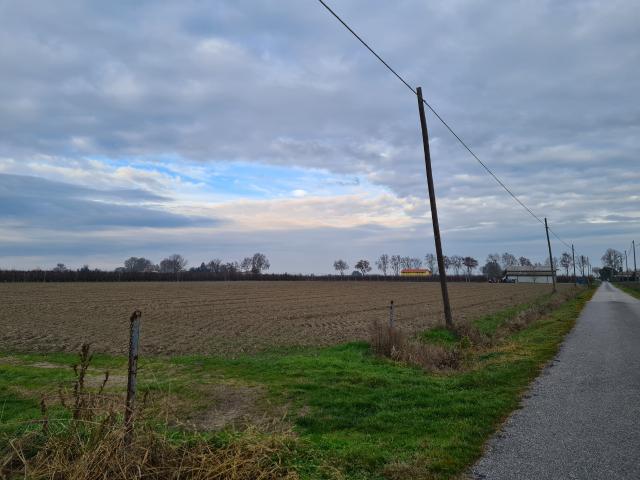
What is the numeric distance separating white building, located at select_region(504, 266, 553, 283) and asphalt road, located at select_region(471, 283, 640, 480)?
14444cm

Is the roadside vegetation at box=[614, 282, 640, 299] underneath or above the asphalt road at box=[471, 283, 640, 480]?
underneath

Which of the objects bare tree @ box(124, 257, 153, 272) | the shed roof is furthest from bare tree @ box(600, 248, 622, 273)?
bare tree @ box(124, 257, 153, 272)

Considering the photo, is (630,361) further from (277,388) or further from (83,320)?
(83,320)

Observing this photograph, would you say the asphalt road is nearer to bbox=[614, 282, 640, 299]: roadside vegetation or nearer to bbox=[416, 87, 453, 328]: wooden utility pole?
bbox=[416, 87, 453, 328]: wooden utility pole

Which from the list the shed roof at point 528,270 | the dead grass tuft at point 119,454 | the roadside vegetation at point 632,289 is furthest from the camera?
the shed roof at point 528,270

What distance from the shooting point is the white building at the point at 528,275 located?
5802 inches

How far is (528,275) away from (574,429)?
160 m

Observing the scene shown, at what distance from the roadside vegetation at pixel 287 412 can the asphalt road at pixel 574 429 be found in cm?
31

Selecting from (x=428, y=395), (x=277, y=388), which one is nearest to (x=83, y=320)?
(x=277, y=388)

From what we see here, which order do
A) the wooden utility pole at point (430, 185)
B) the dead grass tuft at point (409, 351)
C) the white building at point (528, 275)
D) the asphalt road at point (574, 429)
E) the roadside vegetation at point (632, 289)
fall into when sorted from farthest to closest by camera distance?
the white building at point (528, 275) → the roadside vegetation at point (632, 289) → the wooden utility pole at point (430, 185) → the dead grass tuft at point (409, 351) → the asphalt road at point (574, 429)

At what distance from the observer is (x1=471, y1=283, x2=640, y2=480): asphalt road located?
468cm

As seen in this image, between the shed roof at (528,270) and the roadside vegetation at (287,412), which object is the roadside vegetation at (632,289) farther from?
the shed roof at (528,270)

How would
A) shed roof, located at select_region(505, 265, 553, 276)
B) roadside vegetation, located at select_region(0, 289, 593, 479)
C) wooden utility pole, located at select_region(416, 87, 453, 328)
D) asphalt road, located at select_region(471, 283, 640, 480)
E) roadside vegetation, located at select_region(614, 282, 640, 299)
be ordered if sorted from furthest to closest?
shed roof, located at select_region(505, 265, 553, 276)
roadside vegetation, located at select_region(614, 282, 640, 299)
wooden utility pole, located at select_region(416, 87, 453, 328)
asphalt road, located at select_region(471, 283, 640, 480)
roadside vegetation, located at select_region(0, 289, 593, 479)

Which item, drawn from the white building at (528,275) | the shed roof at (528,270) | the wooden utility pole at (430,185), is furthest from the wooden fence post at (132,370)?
the shed roof at (528,270)
